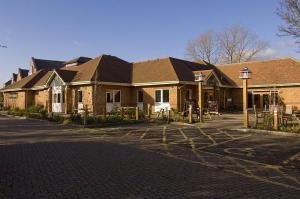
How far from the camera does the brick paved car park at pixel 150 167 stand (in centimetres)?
689

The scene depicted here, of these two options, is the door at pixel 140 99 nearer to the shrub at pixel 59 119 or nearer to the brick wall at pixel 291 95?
the shrub at pixel 59 119

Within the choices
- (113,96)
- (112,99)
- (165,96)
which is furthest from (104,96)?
(165,96)

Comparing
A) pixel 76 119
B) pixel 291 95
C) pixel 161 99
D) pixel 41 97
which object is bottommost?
pixel 76 119

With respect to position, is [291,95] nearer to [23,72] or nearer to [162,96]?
[162,96]

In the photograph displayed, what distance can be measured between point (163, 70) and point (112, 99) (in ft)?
17.9

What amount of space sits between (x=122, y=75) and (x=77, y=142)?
2132 cm

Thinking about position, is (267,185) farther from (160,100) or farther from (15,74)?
(15,74)

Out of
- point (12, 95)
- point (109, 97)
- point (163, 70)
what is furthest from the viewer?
point (12, 95)

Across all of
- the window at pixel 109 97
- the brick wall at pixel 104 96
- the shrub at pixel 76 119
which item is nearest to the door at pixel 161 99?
the brick wall at pixel 104 96

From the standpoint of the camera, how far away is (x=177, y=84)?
31.2m

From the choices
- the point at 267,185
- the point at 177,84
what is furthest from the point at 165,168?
the point at 177,84

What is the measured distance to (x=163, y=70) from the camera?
1332 inches

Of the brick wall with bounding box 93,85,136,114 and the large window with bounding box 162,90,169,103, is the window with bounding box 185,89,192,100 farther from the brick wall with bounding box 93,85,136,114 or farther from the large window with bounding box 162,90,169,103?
the brick wall with bounding box 93,85,136,114

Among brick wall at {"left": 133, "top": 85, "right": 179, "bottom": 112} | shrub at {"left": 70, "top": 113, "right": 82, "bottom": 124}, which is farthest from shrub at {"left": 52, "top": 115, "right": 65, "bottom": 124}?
brick wall at {"left": 133, "top": 85, "right": 179, "bottom": 112}
